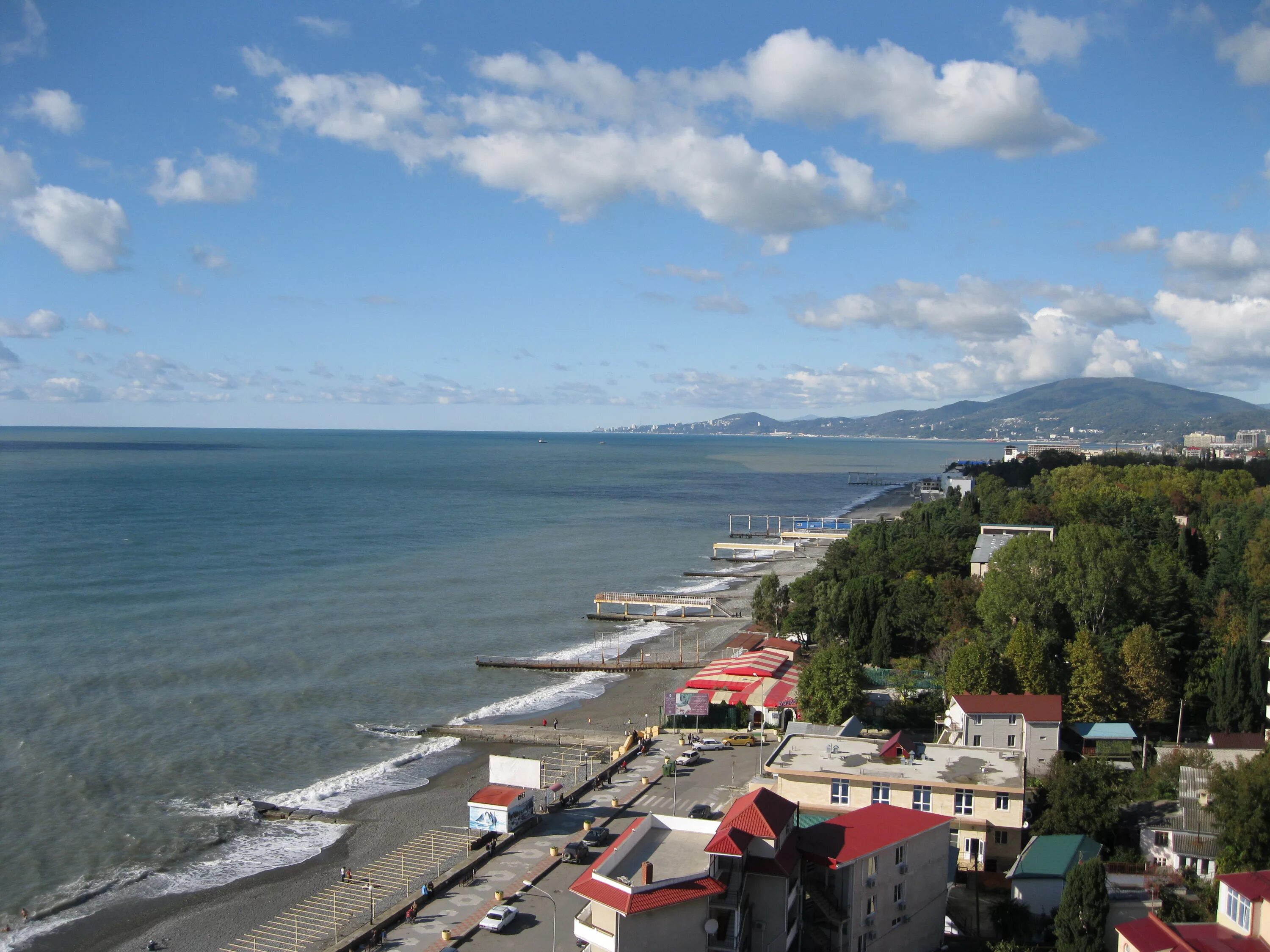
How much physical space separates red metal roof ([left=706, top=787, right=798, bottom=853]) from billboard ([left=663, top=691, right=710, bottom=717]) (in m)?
17.3

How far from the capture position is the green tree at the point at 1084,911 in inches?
750

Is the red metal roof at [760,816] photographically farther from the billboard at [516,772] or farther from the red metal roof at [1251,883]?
the billboard at [516,772]

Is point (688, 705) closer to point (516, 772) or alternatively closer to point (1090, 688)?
point (516, 772)

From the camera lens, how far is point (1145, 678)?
35.6 metres

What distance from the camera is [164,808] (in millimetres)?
31484

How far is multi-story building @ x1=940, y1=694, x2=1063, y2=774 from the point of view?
31203mm

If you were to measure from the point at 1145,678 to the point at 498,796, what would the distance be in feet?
80.3

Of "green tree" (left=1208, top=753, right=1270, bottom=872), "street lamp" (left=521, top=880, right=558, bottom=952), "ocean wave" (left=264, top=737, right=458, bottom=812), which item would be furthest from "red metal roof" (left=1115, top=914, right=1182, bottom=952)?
"ocean wave" (left=264, top=737, right=458, bottom=812)

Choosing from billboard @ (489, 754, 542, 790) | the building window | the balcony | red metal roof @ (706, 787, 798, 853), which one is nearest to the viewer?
the balcony

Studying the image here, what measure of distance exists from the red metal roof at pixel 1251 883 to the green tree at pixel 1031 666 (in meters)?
15.5

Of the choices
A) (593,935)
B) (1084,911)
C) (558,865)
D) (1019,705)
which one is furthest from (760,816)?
(1019,705)

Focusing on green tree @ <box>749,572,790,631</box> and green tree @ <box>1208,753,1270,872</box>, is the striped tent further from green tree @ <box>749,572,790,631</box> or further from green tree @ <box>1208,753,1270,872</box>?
green tree @ <box>1208,753,1270,872</box>

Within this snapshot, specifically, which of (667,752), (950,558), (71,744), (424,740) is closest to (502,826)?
(667,752)

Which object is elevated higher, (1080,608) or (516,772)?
(1080,608)
